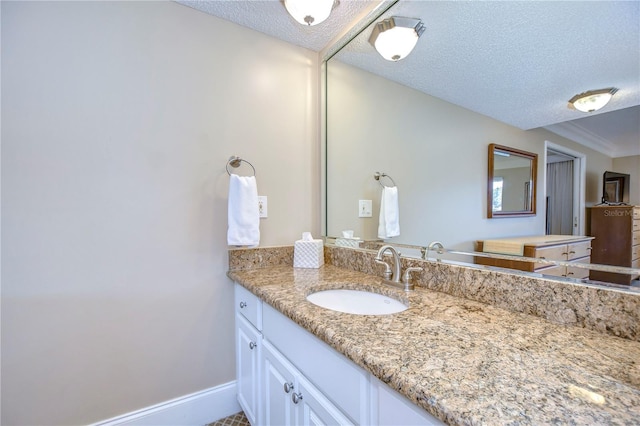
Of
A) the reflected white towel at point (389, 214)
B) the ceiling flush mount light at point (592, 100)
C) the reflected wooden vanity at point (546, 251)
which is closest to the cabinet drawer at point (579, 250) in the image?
the reflected wooden vanity at point (546, 251)

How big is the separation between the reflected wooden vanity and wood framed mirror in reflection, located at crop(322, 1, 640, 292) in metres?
0.02

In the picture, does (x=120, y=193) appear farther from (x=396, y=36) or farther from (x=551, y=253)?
(x=551, y=253)

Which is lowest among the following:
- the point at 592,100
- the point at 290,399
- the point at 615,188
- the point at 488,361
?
the point at 290,399

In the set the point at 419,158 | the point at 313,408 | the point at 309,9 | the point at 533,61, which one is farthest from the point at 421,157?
the point at 313,408

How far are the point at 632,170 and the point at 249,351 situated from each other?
1.44 m

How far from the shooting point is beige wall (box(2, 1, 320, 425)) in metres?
1.08

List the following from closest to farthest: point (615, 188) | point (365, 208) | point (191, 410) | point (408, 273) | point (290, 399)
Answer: point (615, 188), point (290, 399), point (408, 273), point (191, 410), point (365, 208)

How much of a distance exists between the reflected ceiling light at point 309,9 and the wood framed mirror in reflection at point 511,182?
98cm

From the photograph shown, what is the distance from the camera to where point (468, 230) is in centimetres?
107

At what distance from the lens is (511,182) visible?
0.95 m

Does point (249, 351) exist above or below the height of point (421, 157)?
below

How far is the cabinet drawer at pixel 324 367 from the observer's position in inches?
25.6

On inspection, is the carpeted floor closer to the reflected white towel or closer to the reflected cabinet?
the reflected white towel

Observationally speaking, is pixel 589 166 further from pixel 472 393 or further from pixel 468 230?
pixel 472 393
